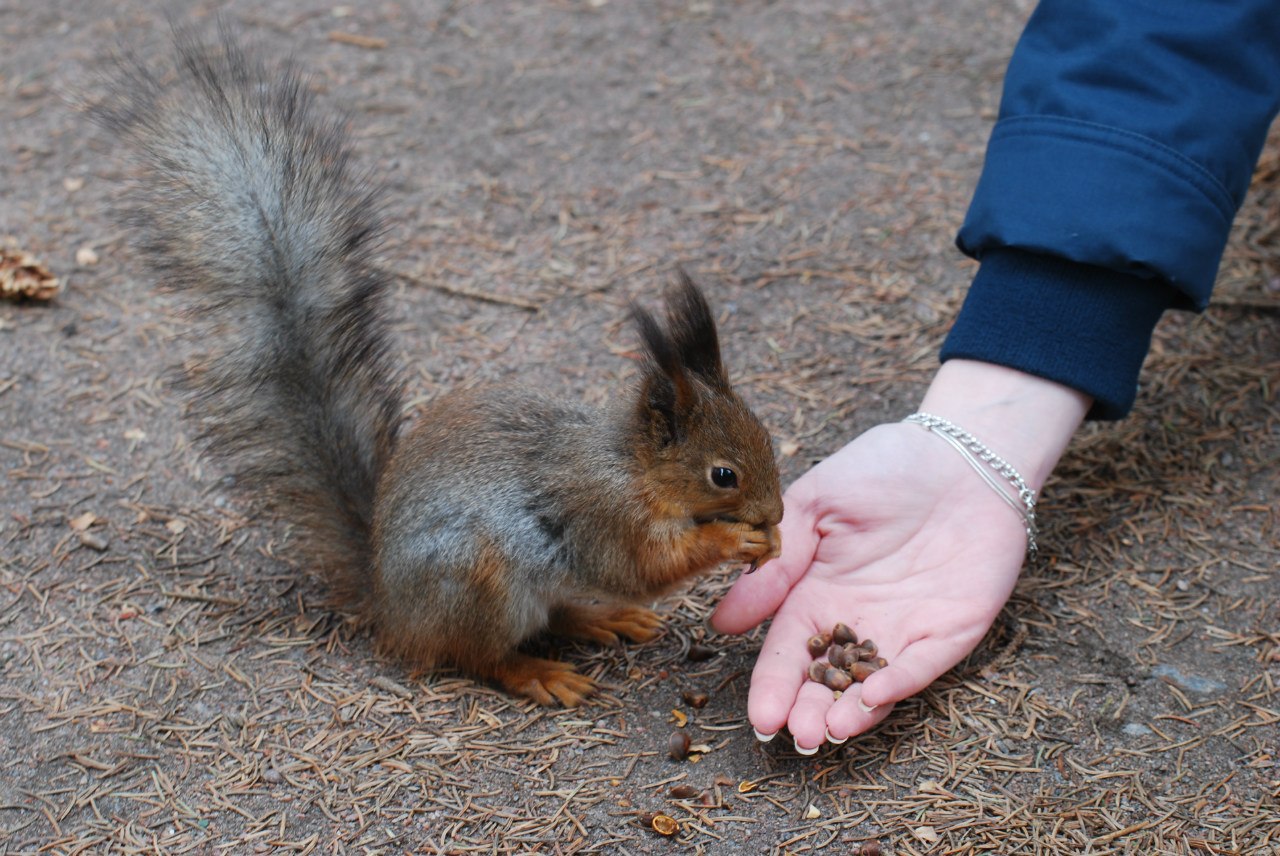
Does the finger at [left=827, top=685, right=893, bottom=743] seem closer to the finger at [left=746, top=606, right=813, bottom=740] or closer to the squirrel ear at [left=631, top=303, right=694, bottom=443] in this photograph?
the finger at [left=746, top=606, right=813, bottom=740]

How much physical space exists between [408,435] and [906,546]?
1.07 m

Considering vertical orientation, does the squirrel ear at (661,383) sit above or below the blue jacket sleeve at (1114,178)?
below

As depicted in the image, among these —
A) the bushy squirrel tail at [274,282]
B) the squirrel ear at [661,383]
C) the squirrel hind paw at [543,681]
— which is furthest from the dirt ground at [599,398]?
the squirrel ear at [661,383]

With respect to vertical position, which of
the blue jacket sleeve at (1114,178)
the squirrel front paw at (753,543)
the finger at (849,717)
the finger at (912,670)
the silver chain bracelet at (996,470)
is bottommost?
the finger at (849,717)

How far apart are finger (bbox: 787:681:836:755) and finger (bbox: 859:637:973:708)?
7 centimetres

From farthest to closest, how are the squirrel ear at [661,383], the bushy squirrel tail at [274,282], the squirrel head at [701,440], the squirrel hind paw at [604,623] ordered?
1. the squirrel hind paw at [604,623]
2. the bushy squirrel tail at [274,282]
3. the squirrel head at [701,440]
4. the squirrel ear at [661,383]

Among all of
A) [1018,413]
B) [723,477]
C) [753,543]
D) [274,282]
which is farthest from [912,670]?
[274,282]

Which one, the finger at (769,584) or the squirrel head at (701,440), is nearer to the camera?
the squirrel head at (701,440)

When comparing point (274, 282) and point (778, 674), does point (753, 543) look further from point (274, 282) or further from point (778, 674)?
point (274, 282)

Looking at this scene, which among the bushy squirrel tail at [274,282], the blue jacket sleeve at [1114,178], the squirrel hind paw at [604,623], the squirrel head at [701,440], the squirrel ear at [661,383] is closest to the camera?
the squirrel ear at [661,383]

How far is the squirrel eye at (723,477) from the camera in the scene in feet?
7.47

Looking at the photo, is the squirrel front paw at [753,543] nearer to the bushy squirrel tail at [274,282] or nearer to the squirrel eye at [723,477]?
the squirrel eye at [723,477]

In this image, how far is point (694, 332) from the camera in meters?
2.21

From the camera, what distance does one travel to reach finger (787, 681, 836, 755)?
214 cm
